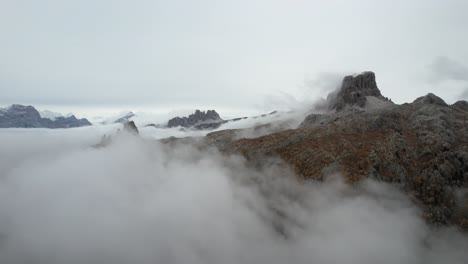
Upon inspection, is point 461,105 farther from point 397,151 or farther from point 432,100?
point 397,151

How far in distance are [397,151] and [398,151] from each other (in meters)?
0.44

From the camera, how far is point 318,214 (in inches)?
3595

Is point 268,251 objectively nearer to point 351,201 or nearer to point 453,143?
point 351,201

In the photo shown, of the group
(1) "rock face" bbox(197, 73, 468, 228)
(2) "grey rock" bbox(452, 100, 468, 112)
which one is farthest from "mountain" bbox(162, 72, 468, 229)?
(2) "grey rock" bbox(452, 100, 468, 112)

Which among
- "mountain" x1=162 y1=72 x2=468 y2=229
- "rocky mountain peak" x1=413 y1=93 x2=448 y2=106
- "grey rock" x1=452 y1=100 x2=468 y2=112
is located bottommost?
"mountain" x1=162 y1=72 x2=468 y2=229

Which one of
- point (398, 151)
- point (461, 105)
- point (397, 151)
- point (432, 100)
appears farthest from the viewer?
point (461, 105)

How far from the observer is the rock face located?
81.5 meters

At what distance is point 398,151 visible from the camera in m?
97.1

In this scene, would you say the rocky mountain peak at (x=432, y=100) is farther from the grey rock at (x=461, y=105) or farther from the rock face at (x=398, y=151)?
the grey rock at (x=461, y=105)

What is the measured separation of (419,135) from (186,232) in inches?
4643

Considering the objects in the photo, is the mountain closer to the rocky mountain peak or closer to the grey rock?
the rocky mountain peak

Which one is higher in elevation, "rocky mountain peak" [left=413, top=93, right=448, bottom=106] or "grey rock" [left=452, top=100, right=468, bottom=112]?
"rocky mountain peak" [left=413, top=93, right=448, bottom=106]

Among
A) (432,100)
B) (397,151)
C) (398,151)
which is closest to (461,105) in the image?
(432,100)

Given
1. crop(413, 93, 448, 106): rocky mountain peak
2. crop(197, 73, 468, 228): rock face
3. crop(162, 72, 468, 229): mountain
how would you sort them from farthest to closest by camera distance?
crop(413, 93, 448, 106): rocky mountain peak, crop(197, 73, 468, 228): rock face, crop(162, 72, 468, 229): mountain
